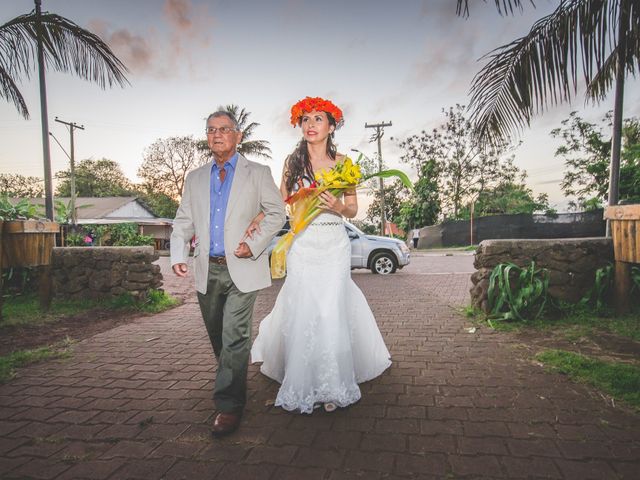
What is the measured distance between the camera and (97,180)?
54.1 meters

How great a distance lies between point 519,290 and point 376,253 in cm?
643

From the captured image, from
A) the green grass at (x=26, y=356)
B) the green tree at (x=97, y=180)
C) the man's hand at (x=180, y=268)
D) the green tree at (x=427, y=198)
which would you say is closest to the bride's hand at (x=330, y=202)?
the man's hand at (x=180, y=268)

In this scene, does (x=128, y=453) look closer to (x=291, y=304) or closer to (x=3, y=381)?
(x=291, y=304)

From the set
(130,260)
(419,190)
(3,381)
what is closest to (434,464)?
(3,381)

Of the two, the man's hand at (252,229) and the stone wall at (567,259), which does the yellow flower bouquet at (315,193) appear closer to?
the man's hand at (252,229)

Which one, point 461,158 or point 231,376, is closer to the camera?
point 231,376

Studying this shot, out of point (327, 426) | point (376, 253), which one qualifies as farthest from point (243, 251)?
point (376, 253)

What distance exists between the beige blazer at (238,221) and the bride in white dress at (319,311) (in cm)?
12

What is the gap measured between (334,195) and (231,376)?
1.49m

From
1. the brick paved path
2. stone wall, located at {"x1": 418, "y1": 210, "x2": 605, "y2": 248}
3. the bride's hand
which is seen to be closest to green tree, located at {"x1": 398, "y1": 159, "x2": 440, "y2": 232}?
stone wall, located at {"x1": 418, "y1": 210, "x2": 605, "y2": 248}

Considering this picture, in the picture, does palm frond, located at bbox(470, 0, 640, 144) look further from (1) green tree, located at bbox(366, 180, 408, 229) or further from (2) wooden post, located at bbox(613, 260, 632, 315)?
(1) green tree, located at bbox(366, 180, 408, 229)

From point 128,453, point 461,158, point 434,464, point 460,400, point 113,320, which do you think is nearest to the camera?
point 434,464

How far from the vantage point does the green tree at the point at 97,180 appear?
174 feet

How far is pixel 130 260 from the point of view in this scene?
6.71 meters
